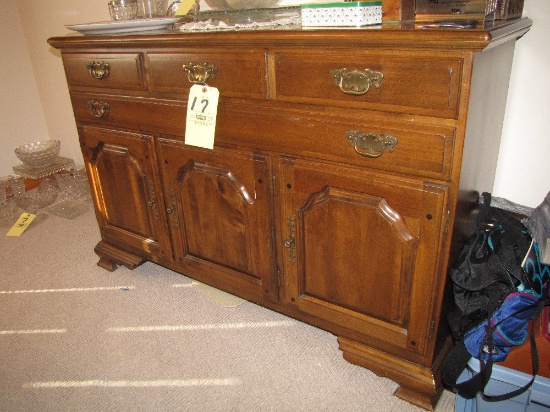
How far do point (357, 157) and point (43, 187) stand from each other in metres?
2.05

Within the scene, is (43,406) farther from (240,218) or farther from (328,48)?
(328,48)

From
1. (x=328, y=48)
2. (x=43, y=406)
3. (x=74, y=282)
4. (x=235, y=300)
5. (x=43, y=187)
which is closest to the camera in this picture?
(x=328, y=48)

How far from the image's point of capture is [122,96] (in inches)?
55.1

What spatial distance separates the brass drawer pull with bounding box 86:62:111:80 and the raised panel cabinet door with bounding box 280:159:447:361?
678 mm

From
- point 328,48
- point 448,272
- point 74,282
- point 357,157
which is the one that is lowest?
point 74,282

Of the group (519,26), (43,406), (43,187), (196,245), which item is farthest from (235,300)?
(43,187)

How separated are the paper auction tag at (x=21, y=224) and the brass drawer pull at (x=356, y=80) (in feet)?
6.05

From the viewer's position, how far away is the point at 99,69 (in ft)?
4.61

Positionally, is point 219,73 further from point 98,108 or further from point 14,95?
point 14,95

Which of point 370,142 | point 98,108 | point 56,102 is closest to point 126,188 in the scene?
point 98,108

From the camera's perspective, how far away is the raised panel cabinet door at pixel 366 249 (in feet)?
3.26

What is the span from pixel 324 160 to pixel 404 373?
585 mm

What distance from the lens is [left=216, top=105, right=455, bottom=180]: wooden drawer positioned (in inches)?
35.8

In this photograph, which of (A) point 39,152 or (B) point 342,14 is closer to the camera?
(B) point 342,14
